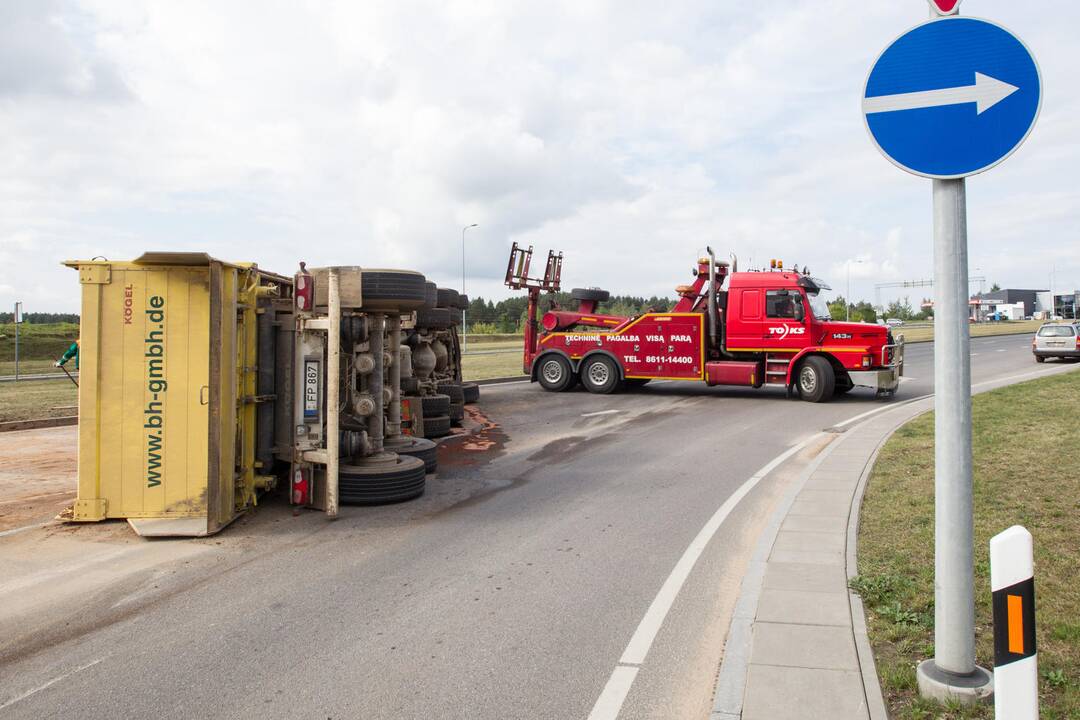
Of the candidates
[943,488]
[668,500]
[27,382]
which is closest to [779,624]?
[943,488]

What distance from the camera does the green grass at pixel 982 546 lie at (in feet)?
11.6

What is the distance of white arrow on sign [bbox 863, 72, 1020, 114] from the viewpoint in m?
3.00

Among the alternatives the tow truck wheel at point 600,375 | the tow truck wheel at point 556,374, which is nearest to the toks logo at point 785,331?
the tow truck wheel at point 600,375

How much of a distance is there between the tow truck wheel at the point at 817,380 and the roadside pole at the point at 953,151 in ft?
44.3

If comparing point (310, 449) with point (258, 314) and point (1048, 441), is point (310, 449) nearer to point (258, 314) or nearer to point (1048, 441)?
point (258, 314)

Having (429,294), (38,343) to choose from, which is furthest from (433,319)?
(38,343)

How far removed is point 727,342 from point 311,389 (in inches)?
478

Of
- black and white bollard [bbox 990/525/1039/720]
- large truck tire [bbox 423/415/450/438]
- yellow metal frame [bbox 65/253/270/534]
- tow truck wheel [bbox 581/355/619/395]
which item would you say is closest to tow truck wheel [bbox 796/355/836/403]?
tow truck wheel [bbox 581/355/619/395]

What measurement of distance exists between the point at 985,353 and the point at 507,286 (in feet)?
82.2

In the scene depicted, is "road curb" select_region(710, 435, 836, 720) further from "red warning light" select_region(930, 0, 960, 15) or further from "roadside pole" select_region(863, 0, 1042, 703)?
"red warning light" select_region(930, 0, 960, 15)

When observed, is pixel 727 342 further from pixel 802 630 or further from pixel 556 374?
pixel 802 630

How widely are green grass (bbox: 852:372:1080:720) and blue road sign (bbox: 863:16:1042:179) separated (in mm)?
2321

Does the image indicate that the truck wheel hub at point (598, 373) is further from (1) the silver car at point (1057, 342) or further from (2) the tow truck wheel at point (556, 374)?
(1) the silver car at point (1057, 342)

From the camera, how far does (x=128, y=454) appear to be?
6.48 metres
